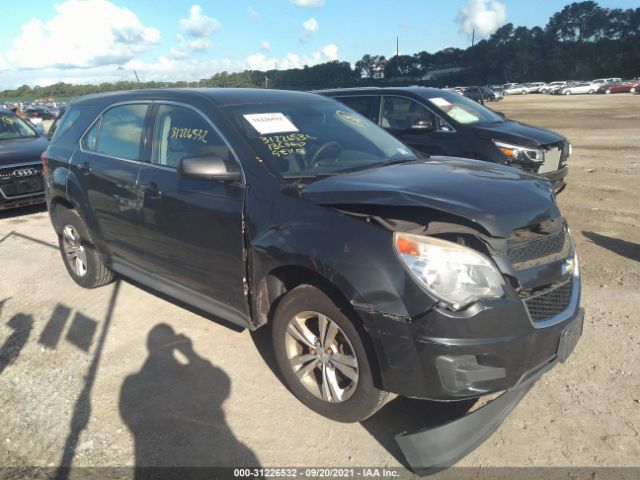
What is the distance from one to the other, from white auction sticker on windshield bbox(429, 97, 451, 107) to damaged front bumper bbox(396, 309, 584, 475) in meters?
5.42

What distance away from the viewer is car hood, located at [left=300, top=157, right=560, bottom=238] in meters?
2.52

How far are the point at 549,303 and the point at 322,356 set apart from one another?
1269 millimetres

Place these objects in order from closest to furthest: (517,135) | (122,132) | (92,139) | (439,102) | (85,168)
→ (122,132) → (85,168) → (92,139) → (517,135) → (439,102)

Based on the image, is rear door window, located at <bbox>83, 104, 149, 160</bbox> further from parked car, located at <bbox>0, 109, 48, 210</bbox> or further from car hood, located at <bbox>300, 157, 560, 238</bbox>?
parked car, located at <bbox>0, 109, 48, 210</bbox>

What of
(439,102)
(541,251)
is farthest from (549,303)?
(439,102)

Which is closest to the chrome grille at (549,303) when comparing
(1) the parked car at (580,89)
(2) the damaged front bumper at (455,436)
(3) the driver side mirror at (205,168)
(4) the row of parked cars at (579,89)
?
(2) the damaged front bumper at (455,436)

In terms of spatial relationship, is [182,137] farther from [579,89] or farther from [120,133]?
[579,89]

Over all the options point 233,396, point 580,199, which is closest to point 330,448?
point 233,396

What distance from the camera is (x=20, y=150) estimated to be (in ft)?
28.2

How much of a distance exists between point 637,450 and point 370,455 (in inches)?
55.1

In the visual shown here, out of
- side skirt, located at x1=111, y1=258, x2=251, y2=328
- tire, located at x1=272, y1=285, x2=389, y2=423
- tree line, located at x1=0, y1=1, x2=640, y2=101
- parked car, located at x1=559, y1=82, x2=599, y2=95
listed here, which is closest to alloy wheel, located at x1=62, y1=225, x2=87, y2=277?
side skirt, located at x1=111, y1=258, x2=251, y2=328

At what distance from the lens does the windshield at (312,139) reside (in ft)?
11.0

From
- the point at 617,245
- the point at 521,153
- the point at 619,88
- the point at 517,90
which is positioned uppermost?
the point at 521,153

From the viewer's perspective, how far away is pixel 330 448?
2.81 metres
